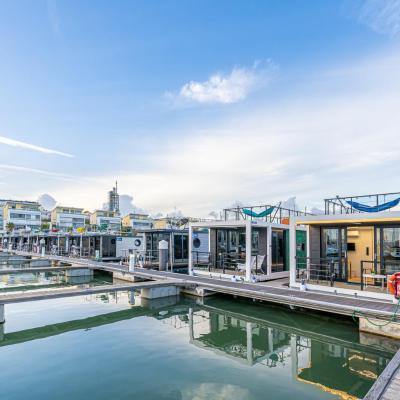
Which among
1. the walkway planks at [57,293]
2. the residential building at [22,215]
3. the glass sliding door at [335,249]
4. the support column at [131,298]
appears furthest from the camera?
the residential building at [22,215]

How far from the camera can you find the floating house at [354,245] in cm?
1065

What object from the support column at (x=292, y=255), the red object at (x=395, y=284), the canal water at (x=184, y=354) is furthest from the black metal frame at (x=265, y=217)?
the red object at (x=395, y=284)

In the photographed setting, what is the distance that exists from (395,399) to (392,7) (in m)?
11.1

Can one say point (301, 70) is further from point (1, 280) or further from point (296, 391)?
point (1, 280)

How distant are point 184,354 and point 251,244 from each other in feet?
27.4

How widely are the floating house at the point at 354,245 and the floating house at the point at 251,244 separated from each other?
2016 millimetres

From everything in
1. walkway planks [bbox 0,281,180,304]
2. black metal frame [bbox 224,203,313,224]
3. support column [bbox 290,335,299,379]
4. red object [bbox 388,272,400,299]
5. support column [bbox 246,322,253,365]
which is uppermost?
black metal frame [bbox 224,203,313,224]

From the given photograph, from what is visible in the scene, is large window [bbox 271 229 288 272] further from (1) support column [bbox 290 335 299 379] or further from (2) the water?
(2) the water

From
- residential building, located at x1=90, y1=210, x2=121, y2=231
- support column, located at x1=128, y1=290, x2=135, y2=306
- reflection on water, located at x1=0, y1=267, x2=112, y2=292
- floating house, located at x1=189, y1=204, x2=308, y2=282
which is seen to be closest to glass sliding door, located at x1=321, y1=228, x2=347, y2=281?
floating house, located at x1=189, y1=204, x2=308, y2=282

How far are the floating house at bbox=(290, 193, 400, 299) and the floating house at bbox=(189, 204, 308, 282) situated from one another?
2.02 meters

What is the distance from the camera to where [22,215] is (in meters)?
65.3

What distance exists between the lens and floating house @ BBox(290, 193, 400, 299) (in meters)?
10.6

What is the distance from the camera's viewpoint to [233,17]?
14.0 meters

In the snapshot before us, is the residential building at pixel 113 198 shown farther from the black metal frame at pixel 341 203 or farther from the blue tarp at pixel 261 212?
the black metal frame at pixel 341 203
